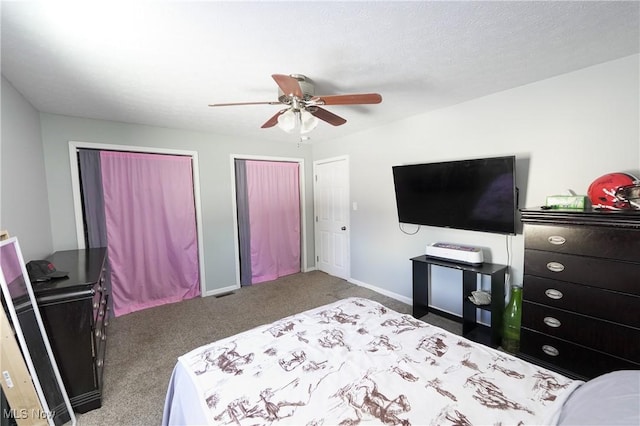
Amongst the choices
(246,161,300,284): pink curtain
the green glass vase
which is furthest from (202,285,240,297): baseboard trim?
the green glass vase

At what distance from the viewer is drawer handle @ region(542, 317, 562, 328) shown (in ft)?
6.08

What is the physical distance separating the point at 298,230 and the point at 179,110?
263cm

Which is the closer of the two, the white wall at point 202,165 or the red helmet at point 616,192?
the red helmet at point 616,192

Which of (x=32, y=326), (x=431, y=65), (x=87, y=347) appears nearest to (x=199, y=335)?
(x=87, y=347)

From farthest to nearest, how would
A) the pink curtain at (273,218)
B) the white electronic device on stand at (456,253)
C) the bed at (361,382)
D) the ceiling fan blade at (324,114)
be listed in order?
the pink curtain at (273,218) → the white electronic device on stand at (456,253) → the ceiling fan blade at (324,114) → the bed at (361,382)

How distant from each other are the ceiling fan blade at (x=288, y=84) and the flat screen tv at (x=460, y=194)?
177cm

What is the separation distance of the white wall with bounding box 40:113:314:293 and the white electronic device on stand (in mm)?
2419

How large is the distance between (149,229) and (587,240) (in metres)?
4.28

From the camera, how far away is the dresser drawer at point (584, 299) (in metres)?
1.58

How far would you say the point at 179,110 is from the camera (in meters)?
2.72

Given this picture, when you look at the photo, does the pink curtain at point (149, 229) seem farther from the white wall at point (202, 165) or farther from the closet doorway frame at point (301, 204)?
the closet doorway frame at point (301, 204)

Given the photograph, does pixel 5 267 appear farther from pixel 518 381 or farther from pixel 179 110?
pixel 518 381

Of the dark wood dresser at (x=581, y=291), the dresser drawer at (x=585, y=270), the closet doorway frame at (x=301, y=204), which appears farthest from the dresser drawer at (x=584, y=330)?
the closet doorway frame at (x=301, y=204)

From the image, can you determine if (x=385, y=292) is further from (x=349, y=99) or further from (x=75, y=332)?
(x=75, y=332)
